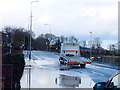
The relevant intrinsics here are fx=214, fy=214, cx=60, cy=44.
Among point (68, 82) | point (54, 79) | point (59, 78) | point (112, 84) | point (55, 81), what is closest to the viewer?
point (112, 84)

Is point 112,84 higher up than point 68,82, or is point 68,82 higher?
point 112,84

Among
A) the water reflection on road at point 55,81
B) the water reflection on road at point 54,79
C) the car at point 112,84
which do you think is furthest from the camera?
the water reflection on road at point 54,79

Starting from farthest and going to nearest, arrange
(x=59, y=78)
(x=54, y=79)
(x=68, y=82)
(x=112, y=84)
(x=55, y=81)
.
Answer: (x=59, y=78) → (x=54, y=79) → (x=55, y=81) → (x=68, y=82) → (x=112, y=84)

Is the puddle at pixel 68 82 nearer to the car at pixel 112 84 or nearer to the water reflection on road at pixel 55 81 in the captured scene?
the water reflection on road at pixel 55 81

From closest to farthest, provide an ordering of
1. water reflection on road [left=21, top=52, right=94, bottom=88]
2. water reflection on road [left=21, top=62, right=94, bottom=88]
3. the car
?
the car, water reflection on road [left=21, top=62, right=94, bottom=88], water reflection on road [left=21, top=52, right=94, bottom=88]

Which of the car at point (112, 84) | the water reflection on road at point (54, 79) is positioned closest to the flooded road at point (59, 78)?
the water reflection on road at point (54, 79)

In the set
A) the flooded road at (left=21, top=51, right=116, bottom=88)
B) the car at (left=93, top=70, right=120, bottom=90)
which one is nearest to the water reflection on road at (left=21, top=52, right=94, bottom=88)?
the flooded road at (left=21, top=51, right=116, bottom=88)

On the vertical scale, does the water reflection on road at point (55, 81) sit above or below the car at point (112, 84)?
below

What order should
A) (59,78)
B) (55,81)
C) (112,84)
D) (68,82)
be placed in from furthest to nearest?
1. (59,78)
2. (55,81)
3. (68,82)
4. (112,84)

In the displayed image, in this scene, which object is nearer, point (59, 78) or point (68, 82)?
point (68, 82)

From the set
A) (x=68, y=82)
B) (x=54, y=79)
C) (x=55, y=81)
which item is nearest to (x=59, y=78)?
(x=54, y=79)

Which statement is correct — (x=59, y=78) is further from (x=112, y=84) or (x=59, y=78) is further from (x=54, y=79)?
(x=112, y=84)

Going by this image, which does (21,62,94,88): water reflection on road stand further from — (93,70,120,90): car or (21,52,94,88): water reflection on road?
(93,70,120,90): car

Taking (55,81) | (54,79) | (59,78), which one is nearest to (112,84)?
(55,81)
